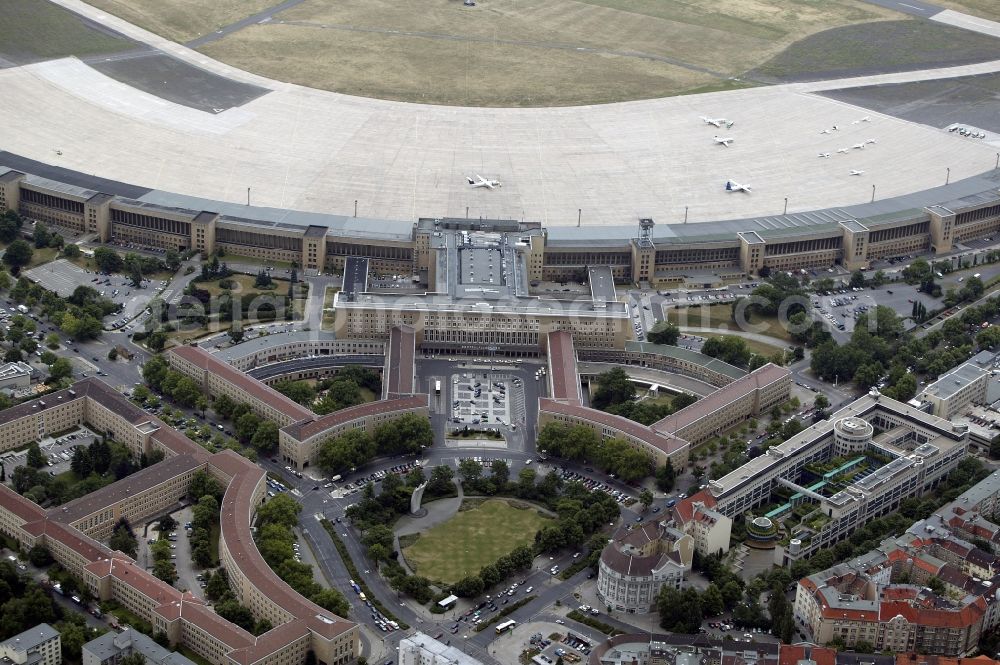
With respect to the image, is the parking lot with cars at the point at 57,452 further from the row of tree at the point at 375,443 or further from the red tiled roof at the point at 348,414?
the row of tree at the point at 375,443

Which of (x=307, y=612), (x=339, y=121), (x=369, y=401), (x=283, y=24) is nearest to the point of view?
(x=307, y=612)

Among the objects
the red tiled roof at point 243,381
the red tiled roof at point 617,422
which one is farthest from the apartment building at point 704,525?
the red tiled roof at point 243,381

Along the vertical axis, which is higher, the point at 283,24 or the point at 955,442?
the point at 283,24

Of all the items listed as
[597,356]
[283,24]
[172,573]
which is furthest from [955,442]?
[283,24]

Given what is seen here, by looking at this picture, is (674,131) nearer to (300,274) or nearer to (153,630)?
(300,274)

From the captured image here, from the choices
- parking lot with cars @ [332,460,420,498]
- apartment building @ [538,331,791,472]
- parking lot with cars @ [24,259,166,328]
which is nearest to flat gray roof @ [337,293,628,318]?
apartment building @ [538,331,791,472]

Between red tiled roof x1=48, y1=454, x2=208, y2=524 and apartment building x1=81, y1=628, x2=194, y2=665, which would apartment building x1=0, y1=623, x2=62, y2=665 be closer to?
apartment building x1=81, y1=628, x2=194, y2=665
